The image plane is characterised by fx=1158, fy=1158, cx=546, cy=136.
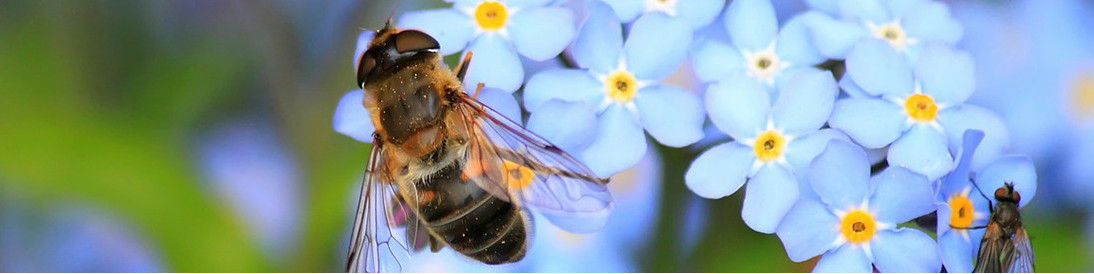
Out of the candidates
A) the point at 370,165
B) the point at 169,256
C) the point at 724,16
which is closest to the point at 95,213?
the point at 169,256

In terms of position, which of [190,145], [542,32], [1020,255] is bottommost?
[1020,255]

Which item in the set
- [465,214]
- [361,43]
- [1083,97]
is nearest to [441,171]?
[465,214]

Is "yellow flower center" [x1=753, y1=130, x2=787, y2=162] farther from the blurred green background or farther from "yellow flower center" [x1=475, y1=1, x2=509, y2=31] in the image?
"yellow flower center" [x1=475, y1=1, x2=509, y2=31]

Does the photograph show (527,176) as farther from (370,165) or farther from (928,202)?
(928,202)

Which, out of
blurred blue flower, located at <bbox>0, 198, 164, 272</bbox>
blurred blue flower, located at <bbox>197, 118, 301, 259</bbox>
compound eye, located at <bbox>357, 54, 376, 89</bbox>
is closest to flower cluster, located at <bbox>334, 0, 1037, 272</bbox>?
compound eye, located at <bbox>357, 54, 376, 89</bbox>

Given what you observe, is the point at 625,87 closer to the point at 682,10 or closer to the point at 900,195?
the point at 682,10
